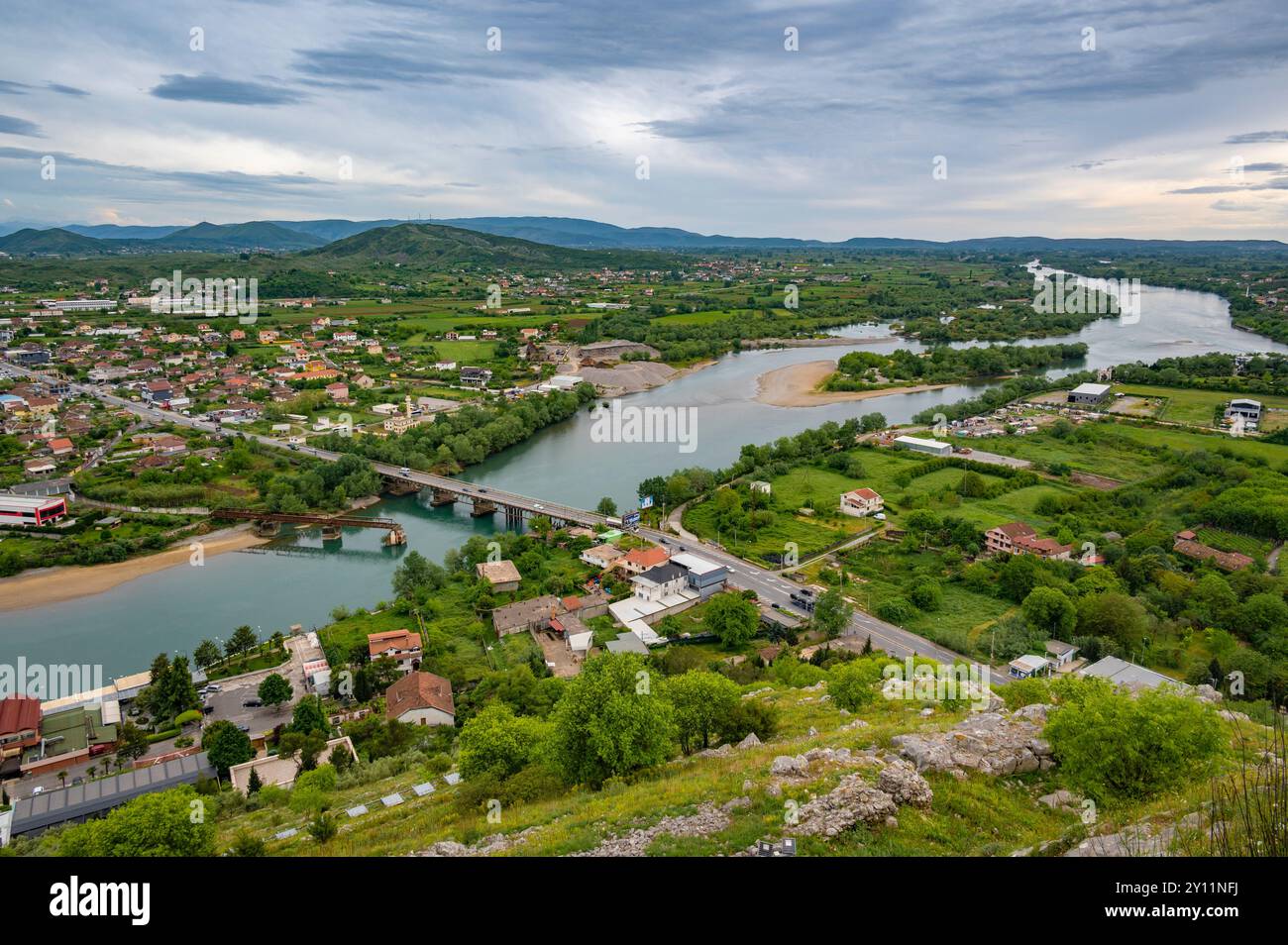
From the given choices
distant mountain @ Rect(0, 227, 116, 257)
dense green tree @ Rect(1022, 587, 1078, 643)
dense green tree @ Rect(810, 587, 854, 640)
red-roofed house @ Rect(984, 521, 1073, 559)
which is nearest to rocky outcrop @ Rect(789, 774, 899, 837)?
dense green tree @ Rect(810, 587, 854, 640)

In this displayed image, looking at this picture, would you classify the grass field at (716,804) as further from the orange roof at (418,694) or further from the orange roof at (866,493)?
the orange roof at (866,493)

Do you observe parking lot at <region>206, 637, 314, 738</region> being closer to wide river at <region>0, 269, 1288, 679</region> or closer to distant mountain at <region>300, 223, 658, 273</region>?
wide river at <region>0, 269, 1288, 679</region>

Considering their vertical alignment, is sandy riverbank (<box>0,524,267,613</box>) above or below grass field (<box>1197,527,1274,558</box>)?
below

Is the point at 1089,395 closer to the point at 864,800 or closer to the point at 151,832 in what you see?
the point at 864,800

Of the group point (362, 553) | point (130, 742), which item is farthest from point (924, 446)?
point (130, 742)

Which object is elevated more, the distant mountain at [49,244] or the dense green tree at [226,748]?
the distant mountain at [49,244]

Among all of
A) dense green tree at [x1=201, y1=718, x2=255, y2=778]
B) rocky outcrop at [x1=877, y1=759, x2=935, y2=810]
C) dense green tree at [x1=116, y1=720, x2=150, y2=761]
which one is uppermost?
rocky outcrop at [x1=877, y1=759, x2=935, y2=810]

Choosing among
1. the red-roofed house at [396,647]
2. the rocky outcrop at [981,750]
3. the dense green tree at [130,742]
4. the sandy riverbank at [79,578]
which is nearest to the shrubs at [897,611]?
the rocky outcrop at [981,750]
